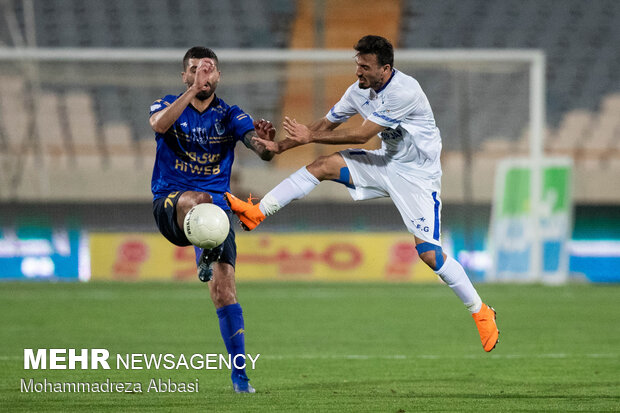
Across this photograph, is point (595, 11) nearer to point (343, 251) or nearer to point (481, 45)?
point (481, 45)

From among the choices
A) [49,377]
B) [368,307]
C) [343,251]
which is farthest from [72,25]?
[49,377]

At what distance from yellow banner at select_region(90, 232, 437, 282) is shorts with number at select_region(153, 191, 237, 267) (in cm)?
944

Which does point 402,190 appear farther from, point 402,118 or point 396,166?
point 402,118

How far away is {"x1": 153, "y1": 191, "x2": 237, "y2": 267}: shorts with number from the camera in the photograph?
609 centimetres

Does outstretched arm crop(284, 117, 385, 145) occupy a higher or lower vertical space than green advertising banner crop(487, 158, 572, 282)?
lower

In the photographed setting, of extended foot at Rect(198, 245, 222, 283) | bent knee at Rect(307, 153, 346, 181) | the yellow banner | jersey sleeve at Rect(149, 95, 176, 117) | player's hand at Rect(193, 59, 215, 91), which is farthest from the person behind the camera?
the yellow banner

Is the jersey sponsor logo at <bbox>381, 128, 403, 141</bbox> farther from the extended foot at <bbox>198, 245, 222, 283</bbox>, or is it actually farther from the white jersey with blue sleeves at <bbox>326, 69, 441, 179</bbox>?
the extended foot at <bbox>198, 245, 222, 283</bbox>

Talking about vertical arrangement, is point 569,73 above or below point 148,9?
below

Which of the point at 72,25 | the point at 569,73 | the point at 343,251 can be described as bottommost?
the point at 343,251

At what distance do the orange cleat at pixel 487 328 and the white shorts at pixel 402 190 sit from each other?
619 millimetres

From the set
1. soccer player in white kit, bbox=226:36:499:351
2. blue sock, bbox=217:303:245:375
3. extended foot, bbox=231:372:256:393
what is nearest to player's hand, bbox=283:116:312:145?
soccer player in white kit, bbox=226:36:499:351

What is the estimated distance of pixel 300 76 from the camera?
16.5 metres

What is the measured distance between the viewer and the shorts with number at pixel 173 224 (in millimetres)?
6094

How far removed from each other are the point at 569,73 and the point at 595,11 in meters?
2.66
